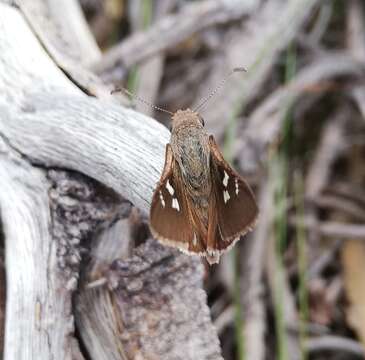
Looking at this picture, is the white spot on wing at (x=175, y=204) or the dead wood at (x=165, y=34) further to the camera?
the dead wood at (x=165, y=34)

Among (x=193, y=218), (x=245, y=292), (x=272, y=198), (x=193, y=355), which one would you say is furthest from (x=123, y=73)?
(x=193, y=355)

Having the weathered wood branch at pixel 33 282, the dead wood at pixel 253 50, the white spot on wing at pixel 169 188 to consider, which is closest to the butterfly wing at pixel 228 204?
the white spot on wing at pixel 169 188

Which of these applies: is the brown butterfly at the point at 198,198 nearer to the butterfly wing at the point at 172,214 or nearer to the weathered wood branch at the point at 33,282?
the butterfly wing at the point at 172,214

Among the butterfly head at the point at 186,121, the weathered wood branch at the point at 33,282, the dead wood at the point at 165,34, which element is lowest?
the weathered wood branch at the point at 33,282

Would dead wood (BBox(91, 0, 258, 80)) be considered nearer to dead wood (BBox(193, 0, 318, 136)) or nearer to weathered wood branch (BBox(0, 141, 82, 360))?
dead wood (BBox(193, 0, 318, 136))

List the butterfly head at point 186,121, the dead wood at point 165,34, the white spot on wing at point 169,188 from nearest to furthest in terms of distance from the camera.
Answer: the white spot on wing at point 169,188 < the butterfly head at point 186,121 < the dead wood at point 165,34

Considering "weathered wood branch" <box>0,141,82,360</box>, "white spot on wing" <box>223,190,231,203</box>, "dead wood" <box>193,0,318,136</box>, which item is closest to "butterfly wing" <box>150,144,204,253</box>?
"white spot on wing" <box>223,190,231,203</box>

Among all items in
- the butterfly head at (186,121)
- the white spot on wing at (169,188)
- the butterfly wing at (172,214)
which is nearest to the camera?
the butterfly wing at (172,214)

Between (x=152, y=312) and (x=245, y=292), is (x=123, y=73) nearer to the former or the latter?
(x=245, y=292)
